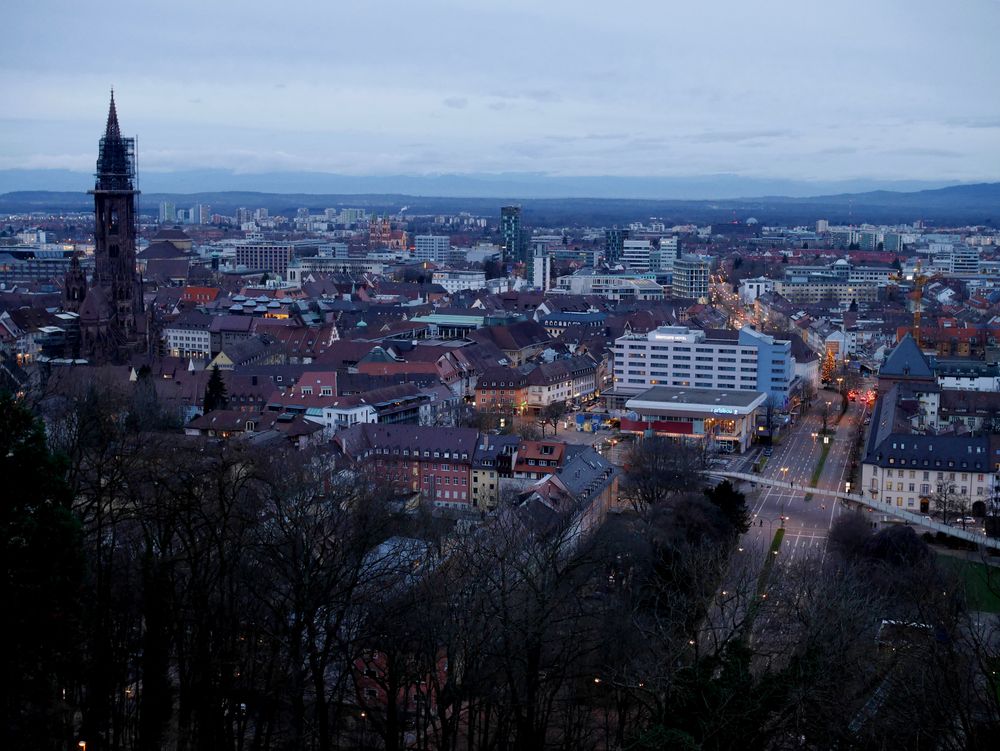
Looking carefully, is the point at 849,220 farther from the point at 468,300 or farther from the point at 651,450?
the point at 651,450

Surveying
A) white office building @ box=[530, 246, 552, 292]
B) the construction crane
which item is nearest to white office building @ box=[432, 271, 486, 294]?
white office building @ box=[530, 246, 552, 292]

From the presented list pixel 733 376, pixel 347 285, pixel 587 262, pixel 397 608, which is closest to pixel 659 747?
pixel 397 608

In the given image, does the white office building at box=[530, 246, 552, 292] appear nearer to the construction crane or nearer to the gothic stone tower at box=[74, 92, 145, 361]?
the construction crane

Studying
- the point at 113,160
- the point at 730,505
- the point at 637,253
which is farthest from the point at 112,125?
the point at 637,253

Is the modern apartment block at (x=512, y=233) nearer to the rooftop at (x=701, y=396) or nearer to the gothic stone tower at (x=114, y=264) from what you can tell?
the gothic stone tower at (x=114, y=264)

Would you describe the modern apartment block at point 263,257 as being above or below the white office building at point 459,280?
above

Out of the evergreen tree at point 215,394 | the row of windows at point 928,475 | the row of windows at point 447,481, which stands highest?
the evergreen tree at point 215,394

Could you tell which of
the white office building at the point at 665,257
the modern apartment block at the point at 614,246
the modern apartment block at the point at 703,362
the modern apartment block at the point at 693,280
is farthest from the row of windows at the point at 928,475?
the modern apartment block at the point at 614,246
